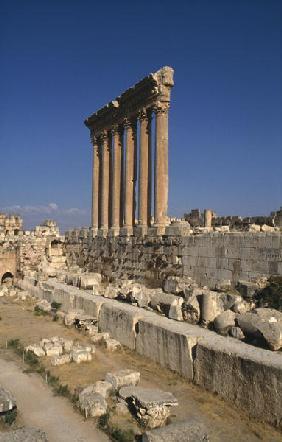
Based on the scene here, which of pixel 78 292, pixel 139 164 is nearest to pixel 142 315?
pixel 78 292

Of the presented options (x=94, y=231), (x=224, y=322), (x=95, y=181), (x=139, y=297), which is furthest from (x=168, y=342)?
(x=95, y=181)

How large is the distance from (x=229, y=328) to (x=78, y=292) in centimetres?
834

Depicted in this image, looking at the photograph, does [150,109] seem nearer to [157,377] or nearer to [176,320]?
[176,320]

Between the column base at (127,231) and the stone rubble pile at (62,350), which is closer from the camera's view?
the stone rubble pile at (62,350)

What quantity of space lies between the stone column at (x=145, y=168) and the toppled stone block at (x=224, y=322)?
11370 mm

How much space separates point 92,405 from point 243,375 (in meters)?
2.49

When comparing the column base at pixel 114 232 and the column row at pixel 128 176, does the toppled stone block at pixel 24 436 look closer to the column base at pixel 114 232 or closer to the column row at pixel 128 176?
the column row at pixel 128 176

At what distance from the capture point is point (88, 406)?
25.0 ft

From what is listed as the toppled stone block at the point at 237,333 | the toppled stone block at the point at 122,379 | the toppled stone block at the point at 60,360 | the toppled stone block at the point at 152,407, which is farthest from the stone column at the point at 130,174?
the toppled stone block at the point at 152,407

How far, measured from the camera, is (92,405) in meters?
7.58

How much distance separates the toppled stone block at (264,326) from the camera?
8.19 metres

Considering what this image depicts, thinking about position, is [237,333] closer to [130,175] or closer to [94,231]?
[130,175]

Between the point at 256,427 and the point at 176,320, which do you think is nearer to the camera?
the point at 256,427

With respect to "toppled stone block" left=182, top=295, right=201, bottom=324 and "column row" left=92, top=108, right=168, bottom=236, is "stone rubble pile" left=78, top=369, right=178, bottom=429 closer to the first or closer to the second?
"toppled stone block" left=182, top=295, right=201, bottom=324
